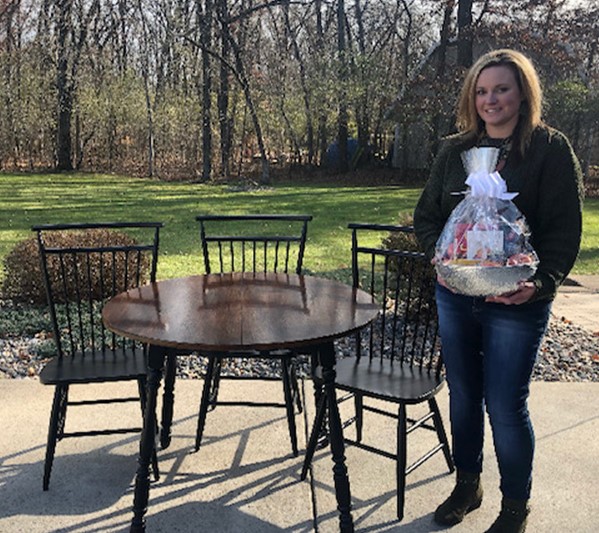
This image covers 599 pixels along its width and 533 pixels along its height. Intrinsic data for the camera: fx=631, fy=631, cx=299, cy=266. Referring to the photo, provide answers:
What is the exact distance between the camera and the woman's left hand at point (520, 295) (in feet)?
6.22

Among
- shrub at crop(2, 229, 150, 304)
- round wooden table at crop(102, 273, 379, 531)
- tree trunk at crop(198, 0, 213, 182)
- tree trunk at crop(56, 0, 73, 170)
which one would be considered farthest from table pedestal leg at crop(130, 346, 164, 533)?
tree trunk at crop(56, 0, 73, 170)

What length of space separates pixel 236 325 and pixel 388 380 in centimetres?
73

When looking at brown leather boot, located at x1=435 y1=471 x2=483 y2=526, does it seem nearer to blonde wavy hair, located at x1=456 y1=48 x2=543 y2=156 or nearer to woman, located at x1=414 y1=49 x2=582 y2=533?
woman, located at x1=414 y1=49 x2=582 y2=533

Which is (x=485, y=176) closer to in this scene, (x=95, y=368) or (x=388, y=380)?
(x=388, y=380)

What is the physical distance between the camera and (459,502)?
2.35 metres

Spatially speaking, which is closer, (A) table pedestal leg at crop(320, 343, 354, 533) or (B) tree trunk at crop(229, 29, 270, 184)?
(A) table pedestal leg at crop(320, 343, 354, 533)

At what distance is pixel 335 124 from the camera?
2088cm

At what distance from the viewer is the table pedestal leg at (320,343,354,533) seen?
87.7 inches

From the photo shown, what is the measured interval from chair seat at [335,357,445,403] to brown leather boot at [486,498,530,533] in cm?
47

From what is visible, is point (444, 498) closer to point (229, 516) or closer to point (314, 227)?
point (229, 516)

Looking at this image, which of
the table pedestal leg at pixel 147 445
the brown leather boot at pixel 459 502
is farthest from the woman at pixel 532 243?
the table pedestal leg at pixel 147 445

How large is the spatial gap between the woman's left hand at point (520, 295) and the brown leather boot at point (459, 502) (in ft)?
2.61

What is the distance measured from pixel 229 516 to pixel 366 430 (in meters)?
0.92

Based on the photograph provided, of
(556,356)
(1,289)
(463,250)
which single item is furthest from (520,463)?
(1,289)
